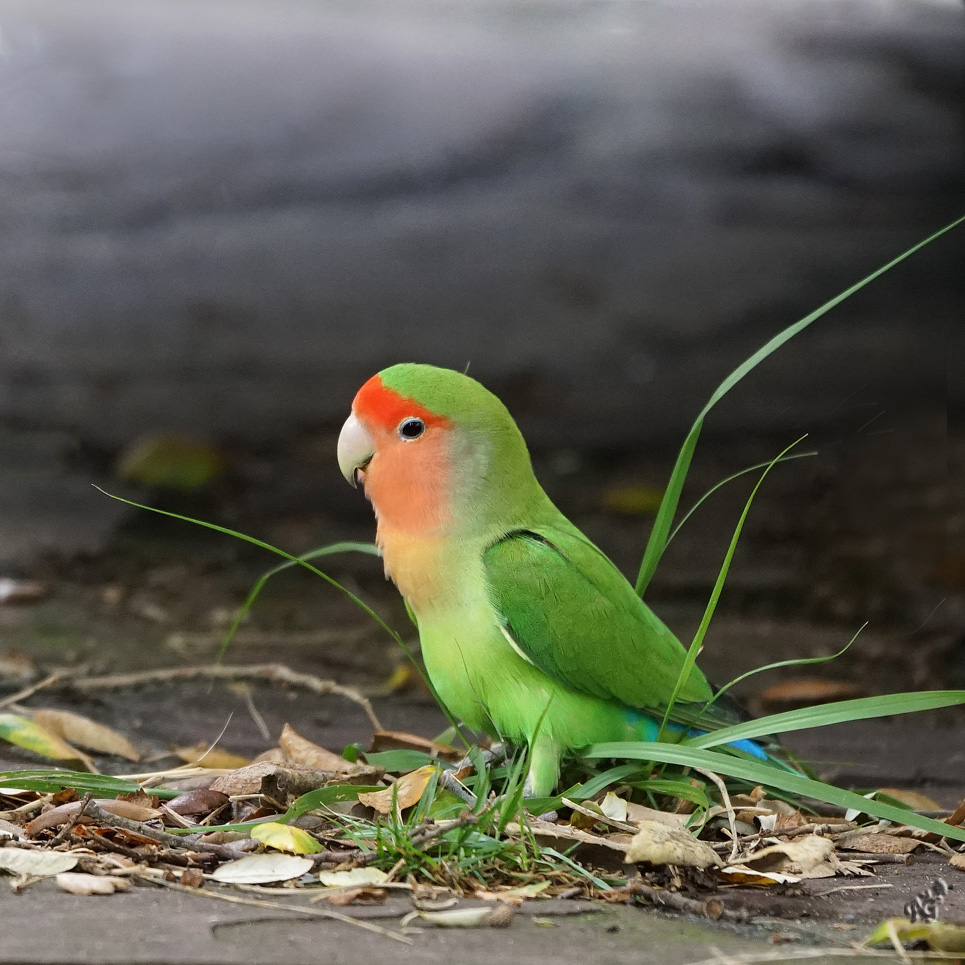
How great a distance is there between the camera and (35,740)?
2574mm

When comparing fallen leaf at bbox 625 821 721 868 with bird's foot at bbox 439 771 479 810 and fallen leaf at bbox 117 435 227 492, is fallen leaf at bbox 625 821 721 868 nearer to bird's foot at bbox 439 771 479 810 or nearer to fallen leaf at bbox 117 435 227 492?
bird's foot at bbox 439 771 479 810

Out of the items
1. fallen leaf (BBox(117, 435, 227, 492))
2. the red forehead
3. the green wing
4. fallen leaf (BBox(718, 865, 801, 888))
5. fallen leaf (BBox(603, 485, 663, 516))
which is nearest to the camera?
fallen leaf (BBox(718, 865, 801, 888))

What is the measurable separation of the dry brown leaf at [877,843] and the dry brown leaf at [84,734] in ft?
5.63

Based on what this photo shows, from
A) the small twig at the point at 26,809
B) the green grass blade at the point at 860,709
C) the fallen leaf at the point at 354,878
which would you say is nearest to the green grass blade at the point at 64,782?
the small twig at the point at 26,809

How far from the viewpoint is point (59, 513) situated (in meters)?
6.01

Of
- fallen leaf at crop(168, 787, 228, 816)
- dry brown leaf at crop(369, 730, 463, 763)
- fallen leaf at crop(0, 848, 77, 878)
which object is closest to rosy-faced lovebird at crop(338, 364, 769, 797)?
dry brown leaf at crop(369, 730, 463, 763)

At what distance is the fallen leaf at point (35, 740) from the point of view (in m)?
2.56

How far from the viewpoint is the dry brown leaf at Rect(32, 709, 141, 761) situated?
278 centimetres

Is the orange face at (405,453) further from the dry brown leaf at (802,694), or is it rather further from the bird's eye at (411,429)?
the dry brown leaf at (802,694)

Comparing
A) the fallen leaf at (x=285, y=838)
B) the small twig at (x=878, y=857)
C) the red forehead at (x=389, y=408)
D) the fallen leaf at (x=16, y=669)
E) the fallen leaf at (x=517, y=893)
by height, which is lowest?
the fallen leaf at (x=16, y=669)

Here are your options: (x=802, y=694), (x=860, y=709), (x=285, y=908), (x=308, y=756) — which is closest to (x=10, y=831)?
(x=285, y=908)

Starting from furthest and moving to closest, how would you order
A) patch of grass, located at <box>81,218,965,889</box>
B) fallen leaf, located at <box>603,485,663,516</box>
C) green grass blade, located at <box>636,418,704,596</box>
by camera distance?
fallen leaf, located at <box>603,485,663,516</box>, green grass blade, located at <box>636,418,704,596</box>, patch of grass, located at <box>81,218,965,889</box>

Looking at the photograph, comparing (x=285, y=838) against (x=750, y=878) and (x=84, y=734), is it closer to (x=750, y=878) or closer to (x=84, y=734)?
(x=750, y=878)

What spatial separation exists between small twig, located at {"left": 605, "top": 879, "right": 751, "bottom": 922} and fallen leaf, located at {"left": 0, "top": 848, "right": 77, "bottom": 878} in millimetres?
869
